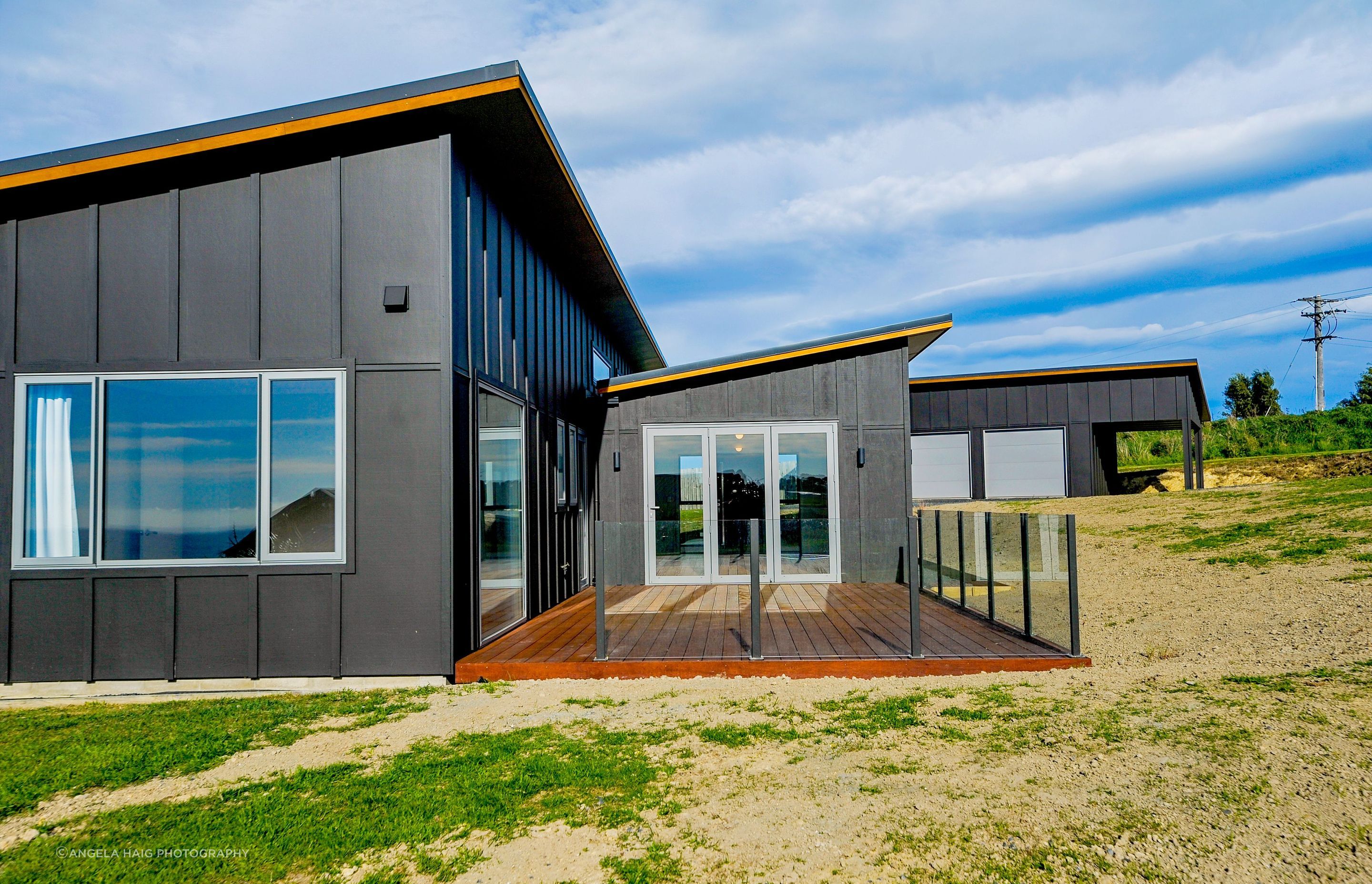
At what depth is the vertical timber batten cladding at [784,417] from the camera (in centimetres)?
951

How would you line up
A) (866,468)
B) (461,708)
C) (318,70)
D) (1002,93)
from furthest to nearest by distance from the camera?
(1002,93)
(318,70)
(866,468)
(461,708)

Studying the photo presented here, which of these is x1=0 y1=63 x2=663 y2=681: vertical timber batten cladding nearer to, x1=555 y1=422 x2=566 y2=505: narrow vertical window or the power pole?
x1=555 y1=422 x2=566 y2=505: narrow vertical window

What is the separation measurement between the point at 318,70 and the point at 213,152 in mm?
9553

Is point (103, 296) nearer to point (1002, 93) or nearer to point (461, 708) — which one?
point (461, 708)

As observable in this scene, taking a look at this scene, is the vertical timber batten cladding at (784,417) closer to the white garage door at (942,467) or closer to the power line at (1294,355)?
the white garage door at (942,467)

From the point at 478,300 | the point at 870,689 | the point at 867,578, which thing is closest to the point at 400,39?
the point at 478,300

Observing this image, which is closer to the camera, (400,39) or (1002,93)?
(400,39)

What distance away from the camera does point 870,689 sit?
515 centimetres

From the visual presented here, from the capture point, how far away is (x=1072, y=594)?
5.58m

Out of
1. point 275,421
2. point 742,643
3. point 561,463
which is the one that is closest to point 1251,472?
point 561,463

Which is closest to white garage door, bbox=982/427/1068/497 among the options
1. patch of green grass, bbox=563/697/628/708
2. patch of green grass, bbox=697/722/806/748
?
patch of green grass, bbox=563/697/628/708

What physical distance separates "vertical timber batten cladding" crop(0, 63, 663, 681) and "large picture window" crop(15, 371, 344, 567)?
0.02 metres

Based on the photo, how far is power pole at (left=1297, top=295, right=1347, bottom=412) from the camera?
1644 inches

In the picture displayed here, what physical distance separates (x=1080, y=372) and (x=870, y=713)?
1638cm
